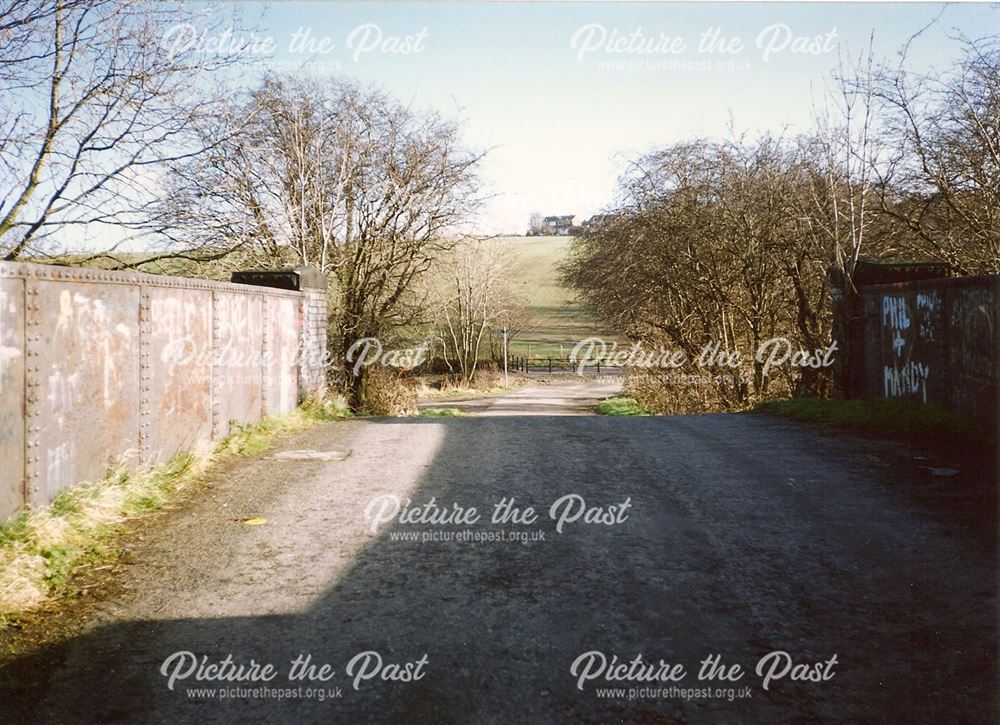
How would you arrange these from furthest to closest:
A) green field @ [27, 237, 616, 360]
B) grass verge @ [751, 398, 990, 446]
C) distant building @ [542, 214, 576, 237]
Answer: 1. distant building @ [542, 214, 576, 237]
2. green field @ [27, 237, 616, 360]
3. grass verge @ [751, 398, 990, 446]

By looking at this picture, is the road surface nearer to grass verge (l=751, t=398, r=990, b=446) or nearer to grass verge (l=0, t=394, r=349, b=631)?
grass verge (l=0, t=394, r=349, b=631)

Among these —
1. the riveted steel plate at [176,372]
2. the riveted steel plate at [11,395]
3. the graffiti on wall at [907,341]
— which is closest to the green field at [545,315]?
the graffiti on wall at [907,341]

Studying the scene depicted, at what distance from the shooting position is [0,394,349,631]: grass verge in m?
4.03

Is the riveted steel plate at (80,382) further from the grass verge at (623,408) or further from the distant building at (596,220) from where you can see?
the grass verge at (623,408)

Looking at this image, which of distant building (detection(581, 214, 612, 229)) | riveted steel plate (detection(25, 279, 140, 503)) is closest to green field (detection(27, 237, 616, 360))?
distant building (detection(581, 214, 612, 229))

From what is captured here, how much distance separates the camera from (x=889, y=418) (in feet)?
29.1

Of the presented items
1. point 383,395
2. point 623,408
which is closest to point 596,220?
point 623,408

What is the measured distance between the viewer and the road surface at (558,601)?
3.16 metres

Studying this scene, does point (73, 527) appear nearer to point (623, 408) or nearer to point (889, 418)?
point (889, 418)

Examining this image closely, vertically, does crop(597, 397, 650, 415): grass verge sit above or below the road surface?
below

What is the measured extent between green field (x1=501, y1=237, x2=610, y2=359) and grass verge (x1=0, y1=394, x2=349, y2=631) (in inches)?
1742

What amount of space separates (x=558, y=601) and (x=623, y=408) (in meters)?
20.1

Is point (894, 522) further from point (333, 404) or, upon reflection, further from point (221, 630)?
point (333, 404)

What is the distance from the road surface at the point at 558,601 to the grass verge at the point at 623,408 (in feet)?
49.8
